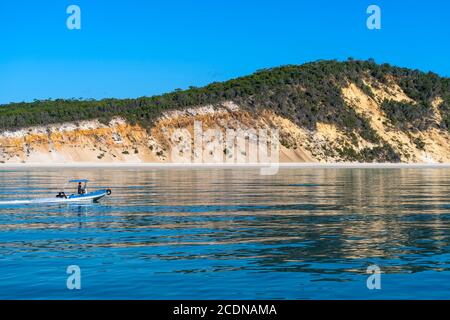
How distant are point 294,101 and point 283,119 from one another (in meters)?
9.84

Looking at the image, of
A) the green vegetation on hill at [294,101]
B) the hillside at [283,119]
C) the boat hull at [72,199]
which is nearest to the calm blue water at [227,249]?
the boat hull at [72,199]

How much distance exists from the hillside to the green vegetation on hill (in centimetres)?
26

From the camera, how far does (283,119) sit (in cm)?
16725

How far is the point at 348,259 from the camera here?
80.4ft

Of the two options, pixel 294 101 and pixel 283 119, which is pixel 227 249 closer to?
pixel 283 119

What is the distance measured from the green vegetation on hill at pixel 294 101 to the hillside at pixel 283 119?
0.87 ft

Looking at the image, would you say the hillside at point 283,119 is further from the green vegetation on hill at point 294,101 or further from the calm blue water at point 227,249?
the calm blue water at point 227,249

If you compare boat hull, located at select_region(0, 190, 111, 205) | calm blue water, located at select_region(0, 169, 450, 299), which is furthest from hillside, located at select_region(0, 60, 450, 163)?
calm blue water, located at select_region(0, 169, 450, 299)

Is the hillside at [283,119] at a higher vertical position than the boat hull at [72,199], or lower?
higher

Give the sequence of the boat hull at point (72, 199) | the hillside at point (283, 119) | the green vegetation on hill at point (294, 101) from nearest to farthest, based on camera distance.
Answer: the boat hull at point (72, 199)
the hillside at point (283, 119)
the green vegetation on hill at point (294, 101)

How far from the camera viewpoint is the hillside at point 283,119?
150 metres

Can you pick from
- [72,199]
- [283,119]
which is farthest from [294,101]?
[72,199]
